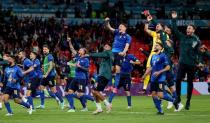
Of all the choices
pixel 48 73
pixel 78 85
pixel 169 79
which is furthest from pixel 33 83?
pixel 169 79

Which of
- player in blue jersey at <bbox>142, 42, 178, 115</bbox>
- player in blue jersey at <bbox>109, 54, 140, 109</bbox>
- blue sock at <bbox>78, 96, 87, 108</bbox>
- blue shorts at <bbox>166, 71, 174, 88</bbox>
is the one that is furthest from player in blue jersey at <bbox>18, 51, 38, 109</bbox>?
player in blue jersey at <bbox>142, 42, 178, 115</bbox>

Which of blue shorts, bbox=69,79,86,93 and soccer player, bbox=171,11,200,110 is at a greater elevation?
soccer player, bbox=171,11,200,110

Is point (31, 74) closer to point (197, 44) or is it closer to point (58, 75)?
point (197, 44)

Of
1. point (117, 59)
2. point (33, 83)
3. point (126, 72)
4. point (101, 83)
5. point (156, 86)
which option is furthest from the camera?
point (126, 72)

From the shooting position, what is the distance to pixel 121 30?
22000 mm

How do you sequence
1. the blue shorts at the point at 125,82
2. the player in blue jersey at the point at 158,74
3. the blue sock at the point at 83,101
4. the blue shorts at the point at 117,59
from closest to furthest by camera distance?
1. the player in blue jersey at the point at 158,74
2. the blue shorts at the point at 117,59
3. the blue sock at the point at 83,101
4. the blue shorts at the point at 125,82

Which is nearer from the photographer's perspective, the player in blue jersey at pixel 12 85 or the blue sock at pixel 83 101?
the player in blue jersey at pixel 12 85

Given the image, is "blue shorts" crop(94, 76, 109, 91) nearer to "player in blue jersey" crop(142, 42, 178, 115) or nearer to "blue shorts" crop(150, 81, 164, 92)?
"player in blue jersey" crop(142, 42, 178, 115)

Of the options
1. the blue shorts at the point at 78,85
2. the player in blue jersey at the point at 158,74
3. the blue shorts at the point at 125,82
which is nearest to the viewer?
the player in blue jersey at the point at 158,74

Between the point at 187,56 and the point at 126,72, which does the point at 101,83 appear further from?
the point at 126,72

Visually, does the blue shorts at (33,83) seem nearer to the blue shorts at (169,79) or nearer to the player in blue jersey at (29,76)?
the player in blue jersey at (29,76)

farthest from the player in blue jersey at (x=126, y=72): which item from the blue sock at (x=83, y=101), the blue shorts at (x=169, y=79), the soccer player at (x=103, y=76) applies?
the soccer player at (x=103, y=76)

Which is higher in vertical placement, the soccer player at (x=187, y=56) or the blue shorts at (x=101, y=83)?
the soccer player at (x=187, y=56)

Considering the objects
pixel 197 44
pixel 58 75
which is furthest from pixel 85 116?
pixel 58 75
